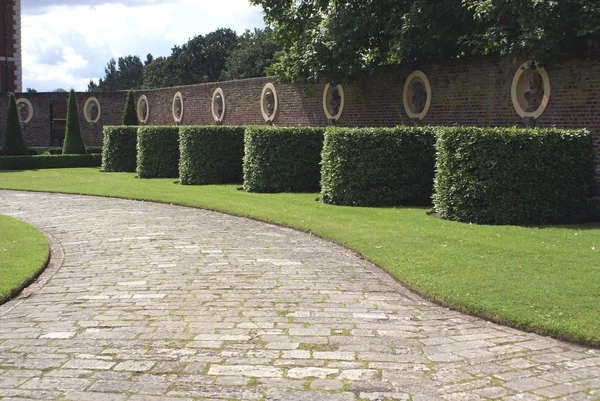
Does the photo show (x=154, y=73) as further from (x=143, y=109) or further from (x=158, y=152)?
(x=158, y=152)

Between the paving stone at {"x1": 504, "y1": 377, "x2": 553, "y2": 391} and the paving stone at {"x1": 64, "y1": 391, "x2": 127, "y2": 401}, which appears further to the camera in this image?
the paving stone at {"x1": 504, "y1": 377, "x2": 553, "y2": 391}

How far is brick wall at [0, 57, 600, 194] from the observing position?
1405cm

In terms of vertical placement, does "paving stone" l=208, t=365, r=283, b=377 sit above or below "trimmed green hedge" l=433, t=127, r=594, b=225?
below

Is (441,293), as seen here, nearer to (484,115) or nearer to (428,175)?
(428,175)

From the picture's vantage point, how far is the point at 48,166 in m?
30.7

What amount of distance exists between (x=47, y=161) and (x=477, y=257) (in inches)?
1027

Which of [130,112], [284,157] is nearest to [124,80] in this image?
[130,112]

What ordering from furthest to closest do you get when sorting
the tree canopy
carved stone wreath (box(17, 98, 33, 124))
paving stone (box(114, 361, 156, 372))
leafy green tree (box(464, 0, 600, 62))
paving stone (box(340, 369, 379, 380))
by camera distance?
carved stone wreath (box(17, 98, 33, 124)) → the tree canopy → leafy green tree (box(464, 0, 600, 62)) → paving stone (box(114, 361, 156, 372)) → paving stone (box(340, 369, 379, 380))

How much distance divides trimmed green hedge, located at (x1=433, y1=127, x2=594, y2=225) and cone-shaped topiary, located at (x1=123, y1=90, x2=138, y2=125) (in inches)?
1068

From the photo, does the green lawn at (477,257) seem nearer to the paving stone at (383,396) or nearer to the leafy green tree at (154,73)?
the paving stone at (383,396)

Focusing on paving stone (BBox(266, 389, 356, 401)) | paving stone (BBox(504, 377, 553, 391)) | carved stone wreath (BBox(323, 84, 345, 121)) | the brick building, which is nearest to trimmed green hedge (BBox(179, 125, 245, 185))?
A: carved stone wreath (BBox(323, 84, 345, 121))

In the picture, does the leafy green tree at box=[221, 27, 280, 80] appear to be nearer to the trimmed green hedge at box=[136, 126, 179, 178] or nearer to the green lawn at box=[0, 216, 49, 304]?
the trimmed green hedge at box=[136, 126, 179, 178]

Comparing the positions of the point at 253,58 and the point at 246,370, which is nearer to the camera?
the point at 246,370

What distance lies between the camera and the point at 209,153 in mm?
20859
